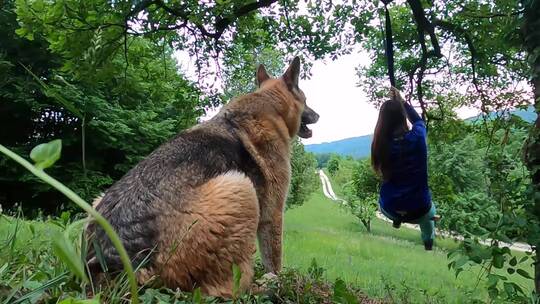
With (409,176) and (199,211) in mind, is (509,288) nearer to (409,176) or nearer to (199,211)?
(199,211)

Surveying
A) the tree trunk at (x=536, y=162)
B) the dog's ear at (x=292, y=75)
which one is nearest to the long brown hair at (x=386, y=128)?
the dog's ear at (x=292, y=75)

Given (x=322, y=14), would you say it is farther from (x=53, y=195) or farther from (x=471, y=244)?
(x=53, y=195)

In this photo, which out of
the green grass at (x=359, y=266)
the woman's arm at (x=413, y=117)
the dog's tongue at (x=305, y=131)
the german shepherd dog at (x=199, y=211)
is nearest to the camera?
the green grass at (x=359, y=266)

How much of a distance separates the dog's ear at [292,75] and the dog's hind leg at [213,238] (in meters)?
2.21

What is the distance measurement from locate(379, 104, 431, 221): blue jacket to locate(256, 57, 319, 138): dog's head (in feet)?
3.93

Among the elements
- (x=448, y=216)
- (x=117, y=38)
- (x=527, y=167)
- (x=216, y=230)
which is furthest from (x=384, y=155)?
(x=117, y=38)

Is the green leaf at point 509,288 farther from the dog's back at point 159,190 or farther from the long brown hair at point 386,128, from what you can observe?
the long brown hair at point 386,128

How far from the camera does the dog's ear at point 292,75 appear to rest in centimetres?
494

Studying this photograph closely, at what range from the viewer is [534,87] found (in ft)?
10.8

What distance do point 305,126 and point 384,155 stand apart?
1245 millimetres

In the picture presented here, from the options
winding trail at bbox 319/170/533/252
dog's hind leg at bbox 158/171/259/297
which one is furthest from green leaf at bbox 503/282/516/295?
dog's hind leg at bbox 158/171/259/297

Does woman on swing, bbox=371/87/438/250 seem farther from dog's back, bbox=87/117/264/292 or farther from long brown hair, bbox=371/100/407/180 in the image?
dog's back, bbox=87/117/264/292

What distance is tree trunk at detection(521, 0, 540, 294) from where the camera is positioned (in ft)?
9.49

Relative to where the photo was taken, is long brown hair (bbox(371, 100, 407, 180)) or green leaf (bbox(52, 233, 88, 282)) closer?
green leaf (bbox(52, 233, 88, 282))
